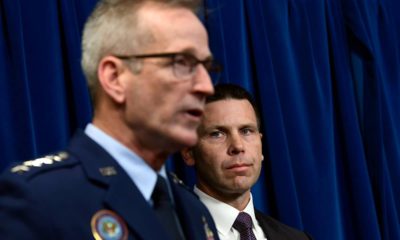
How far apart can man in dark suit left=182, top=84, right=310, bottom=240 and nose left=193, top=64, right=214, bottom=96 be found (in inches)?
30.6

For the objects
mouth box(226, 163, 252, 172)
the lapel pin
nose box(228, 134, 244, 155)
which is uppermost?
the lapel pin

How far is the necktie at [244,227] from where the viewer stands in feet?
6.11

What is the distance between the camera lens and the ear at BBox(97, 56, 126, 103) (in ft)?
3.67

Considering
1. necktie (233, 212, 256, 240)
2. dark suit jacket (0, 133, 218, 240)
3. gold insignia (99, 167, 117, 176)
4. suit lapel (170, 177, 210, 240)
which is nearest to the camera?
dark suit jacket (0, 133, 218, 240)

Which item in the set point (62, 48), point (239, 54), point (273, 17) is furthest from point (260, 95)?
point (62, 48)

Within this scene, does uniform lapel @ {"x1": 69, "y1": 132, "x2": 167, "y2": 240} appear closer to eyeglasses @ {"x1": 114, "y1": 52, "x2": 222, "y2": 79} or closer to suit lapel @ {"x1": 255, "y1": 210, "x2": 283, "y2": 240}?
eyeglasses @ {"x1": 114, "y1": 52, "x2": 222, "y2": 79}

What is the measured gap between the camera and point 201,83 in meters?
1.13

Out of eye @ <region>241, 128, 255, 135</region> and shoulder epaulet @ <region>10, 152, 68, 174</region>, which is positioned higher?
shoulder epaulet @ <region>10, 152, 68, 174</region>

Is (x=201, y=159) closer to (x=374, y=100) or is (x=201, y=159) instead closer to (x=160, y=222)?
(x=160, y=222)

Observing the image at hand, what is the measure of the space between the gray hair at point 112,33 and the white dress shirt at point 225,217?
815mm

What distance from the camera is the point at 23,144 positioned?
1.88 meters

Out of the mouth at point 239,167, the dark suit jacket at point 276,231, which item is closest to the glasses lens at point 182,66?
the mouth at point 239,167

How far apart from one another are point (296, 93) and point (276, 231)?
28.3 inches

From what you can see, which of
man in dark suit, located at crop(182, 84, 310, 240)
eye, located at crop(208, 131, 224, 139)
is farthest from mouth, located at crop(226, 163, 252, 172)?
eye, located at crop(208, 131, 224, 139)
